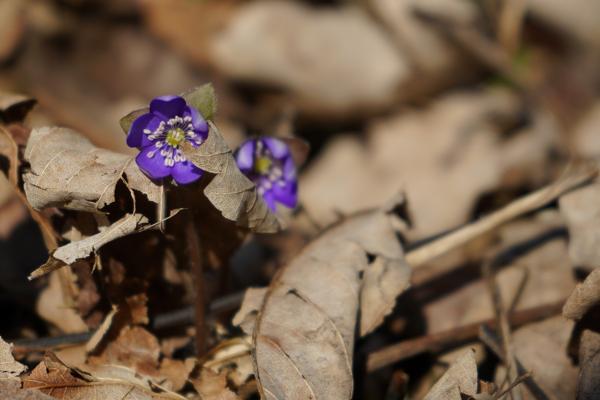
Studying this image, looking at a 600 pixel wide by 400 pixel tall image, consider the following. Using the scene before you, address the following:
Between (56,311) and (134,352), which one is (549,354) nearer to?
(134,352)

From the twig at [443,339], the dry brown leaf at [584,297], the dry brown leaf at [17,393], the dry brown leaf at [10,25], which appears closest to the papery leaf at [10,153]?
the dry brown leaf at [17,393]

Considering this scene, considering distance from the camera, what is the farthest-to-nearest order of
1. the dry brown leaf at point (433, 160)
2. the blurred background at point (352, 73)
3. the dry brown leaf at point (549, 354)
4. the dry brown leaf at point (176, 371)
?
the blurred background at point (352, 73) → the dry brown leaf at point (433, 160) → the dry brown leaf at point (549, 354) → the dry brown leaf at point (176, 371)

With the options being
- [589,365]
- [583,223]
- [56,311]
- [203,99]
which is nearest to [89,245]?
[203,99]

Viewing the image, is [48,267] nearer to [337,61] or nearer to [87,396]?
[87,396]

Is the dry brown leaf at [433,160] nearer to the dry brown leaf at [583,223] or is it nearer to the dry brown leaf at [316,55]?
the dry brown leaf at [316,55]

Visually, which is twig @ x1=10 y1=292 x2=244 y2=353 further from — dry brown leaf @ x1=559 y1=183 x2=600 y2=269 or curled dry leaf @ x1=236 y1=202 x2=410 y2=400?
dry brown leaf @ x1=559 y1=183 x2=600 y2=269

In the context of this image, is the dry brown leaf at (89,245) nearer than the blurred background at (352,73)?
Yes
